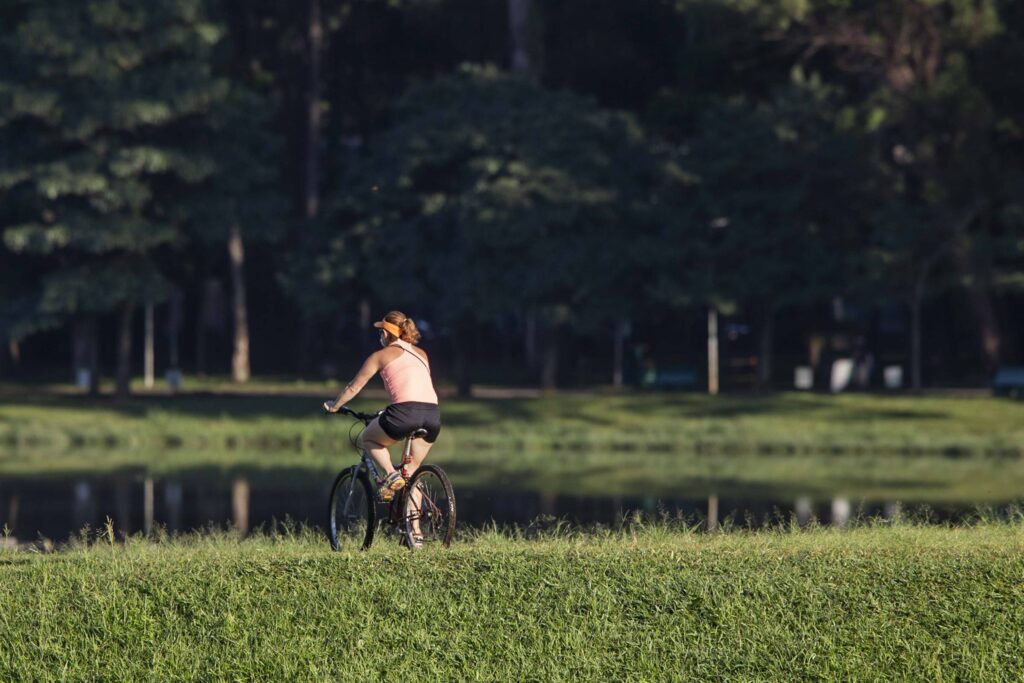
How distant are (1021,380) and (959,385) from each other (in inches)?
422

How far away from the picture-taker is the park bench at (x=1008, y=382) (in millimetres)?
46750

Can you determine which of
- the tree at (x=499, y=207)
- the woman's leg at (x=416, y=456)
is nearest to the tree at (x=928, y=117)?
the tree at (x=499, y=207)

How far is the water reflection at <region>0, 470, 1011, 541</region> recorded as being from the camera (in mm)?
22828

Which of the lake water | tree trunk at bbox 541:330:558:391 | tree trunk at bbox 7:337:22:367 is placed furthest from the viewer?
tree trunk at bbox 7:337:22:367

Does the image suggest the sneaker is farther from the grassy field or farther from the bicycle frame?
the grassy field

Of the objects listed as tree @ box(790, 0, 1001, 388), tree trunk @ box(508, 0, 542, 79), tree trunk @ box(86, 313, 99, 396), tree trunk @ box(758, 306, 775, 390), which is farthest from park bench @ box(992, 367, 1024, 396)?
tree trunk @ box(86, 313, 99, 396)

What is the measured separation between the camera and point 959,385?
57469 mm

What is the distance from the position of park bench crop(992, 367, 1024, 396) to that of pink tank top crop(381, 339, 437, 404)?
1385 inches

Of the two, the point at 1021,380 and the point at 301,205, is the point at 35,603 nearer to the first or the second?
the point at 1021,380

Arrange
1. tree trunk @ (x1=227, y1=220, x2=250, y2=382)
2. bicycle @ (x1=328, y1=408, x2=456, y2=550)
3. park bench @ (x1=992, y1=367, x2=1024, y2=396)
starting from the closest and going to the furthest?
bicycle @ (x1=328, y1=408, x2=456, y2=550) < park bench @ (x1=992, y1=367, x2=1024, y2=396) < tree trunk @ (x1=227, y1=220, x2=250, y2=382)

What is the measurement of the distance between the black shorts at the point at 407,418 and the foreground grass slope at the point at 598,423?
81.2 ft

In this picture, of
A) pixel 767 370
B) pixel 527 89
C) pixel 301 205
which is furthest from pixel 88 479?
pixel 301 205

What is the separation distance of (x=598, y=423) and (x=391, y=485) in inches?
1130

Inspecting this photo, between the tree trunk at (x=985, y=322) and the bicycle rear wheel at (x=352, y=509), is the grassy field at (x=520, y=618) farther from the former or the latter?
the tree trunk at (x=985, y=322)
